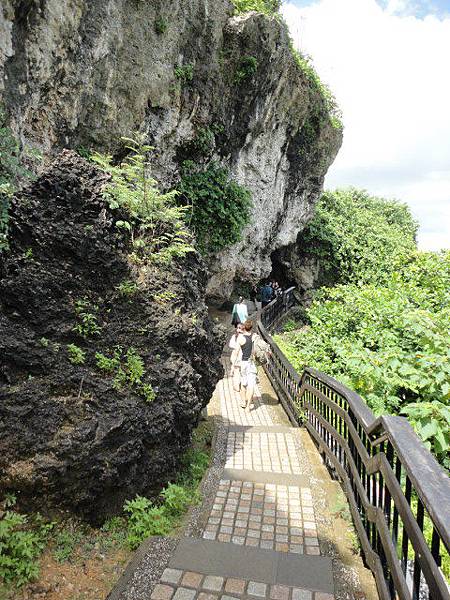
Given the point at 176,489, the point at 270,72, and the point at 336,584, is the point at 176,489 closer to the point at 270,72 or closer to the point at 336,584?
the point at 336,584

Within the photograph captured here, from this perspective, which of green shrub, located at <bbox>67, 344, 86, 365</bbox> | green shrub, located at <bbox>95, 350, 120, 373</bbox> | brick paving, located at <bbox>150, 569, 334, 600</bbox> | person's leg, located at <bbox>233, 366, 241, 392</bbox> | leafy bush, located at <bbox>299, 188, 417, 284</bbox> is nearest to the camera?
brick paving, located at <bbox>150, 569, 334, 600</bbox>

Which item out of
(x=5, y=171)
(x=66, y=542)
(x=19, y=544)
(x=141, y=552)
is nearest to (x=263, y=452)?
(x=141, y=552)

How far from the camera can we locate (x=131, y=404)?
145 inches

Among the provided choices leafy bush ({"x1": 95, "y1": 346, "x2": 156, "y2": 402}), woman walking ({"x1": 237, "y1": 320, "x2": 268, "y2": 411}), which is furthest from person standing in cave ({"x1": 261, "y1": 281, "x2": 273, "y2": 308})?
leafy bush ({"x1": 95, "y1": 346, "x2": 156, "y2": 402})

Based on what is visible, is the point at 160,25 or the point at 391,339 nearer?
the point at 391,339

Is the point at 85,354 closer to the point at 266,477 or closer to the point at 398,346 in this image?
the point at 266,477

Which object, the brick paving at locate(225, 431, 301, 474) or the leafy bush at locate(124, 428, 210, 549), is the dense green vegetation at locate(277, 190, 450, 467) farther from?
the leafy bush at locate(124, 428, 210, 549)

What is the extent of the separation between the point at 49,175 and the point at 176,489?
3614 millimetres

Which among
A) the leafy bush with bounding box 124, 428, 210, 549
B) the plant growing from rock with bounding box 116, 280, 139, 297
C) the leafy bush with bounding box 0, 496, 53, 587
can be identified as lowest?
the leafy bush with bounding box 124, 428, 210, 549

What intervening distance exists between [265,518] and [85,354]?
242 cm

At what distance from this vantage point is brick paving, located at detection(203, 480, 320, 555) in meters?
3.33

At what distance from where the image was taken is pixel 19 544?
2783 mm

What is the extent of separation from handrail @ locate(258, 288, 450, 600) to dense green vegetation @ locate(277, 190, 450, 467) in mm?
666

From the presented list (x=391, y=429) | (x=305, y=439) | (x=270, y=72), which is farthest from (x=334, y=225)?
(x=391, y=429)
